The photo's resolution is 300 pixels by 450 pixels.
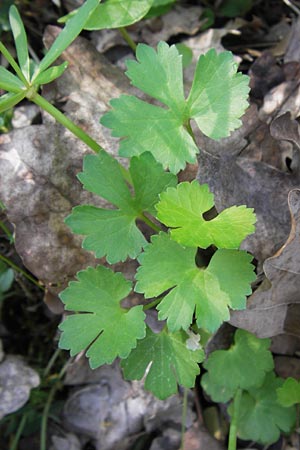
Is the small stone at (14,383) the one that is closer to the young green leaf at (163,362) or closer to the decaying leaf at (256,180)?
the young green leaf at (163,362)

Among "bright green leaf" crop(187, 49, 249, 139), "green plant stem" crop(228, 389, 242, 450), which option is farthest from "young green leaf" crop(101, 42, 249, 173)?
"green plant stem" crop(228, 389, 242, 450)

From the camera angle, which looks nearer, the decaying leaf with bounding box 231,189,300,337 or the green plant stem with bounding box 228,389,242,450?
the decaying leaf with bounding box 231,189,300,337

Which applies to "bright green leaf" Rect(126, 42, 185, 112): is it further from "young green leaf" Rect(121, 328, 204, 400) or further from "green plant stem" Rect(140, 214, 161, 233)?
"young green leaf" Rect(121, 328, 204, 400)

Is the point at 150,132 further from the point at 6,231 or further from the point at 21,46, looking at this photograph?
the point at 6,231

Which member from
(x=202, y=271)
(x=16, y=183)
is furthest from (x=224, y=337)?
(x=16, y=183)

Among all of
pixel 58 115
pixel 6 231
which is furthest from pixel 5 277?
pixel 58 115

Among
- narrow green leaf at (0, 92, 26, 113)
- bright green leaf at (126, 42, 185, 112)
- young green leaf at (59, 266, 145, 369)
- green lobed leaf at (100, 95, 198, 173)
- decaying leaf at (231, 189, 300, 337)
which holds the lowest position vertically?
decaying leaf at (231, 189, 300, 337)

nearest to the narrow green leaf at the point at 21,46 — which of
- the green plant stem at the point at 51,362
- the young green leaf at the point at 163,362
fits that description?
the young green leaf at the point at 163,362

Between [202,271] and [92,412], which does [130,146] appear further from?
[92,412]

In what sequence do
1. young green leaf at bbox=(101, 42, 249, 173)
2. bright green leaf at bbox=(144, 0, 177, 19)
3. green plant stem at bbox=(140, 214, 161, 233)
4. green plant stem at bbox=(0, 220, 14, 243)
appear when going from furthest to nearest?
bright green leaf at bbox=(144, 0, 177, 19) < green plant stem at bbox=(0, 220, 14, 243) < green plant stem at bbox=(140, 214, 161, 233) < young green leaf at bbox=(101, 42, 249, 173)
